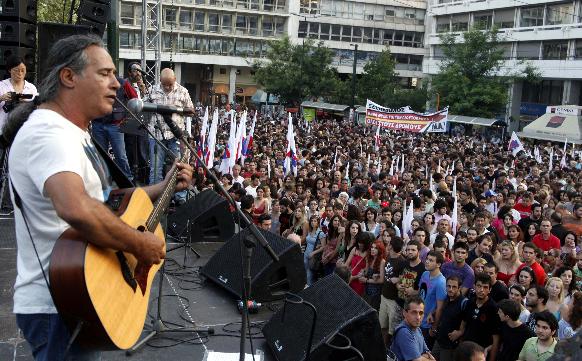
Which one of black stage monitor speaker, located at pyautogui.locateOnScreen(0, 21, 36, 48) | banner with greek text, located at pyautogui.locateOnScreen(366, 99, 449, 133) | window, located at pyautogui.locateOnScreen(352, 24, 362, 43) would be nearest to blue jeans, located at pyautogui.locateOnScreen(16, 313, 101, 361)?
black stage monitor speaker, located at pyautogui.locateOnScreen(0, 21, 36, 48)

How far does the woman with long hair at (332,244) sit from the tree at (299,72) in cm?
4424

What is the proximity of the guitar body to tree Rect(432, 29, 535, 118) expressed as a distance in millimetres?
40527

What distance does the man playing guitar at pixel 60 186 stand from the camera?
2266 millimetres

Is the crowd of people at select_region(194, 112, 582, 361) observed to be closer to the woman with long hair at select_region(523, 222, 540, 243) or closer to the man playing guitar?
the woman with long hair at select_region(523, 222, 540, 243)

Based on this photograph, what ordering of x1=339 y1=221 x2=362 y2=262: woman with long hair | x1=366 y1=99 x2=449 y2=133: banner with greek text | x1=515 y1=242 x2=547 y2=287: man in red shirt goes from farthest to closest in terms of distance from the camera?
x1=366 y1=99 x2=449 y2=133: banner with greek text → x1=339 y1=221 x2=362 y2=262: woman with long hair → x1=515 y1=242 x2=547 y2=287: man in red shirt

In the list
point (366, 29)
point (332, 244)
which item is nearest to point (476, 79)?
point (366, 29)

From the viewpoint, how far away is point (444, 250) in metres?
8.13

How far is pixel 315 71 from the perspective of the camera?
53.8 m

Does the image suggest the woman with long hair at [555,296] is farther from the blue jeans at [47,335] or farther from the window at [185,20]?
the window at [185,20]

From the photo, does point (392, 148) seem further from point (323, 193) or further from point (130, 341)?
point (130, 341)

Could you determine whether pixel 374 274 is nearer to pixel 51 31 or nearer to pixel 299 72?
pixel 51 31

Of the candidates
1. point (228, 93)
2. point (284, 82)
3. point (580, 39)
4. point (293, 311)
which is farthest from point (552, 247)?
point (228, 93)

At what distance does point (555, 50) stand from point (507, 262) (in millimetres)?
44593

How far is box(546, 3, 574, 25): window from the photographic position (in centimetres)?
4647
